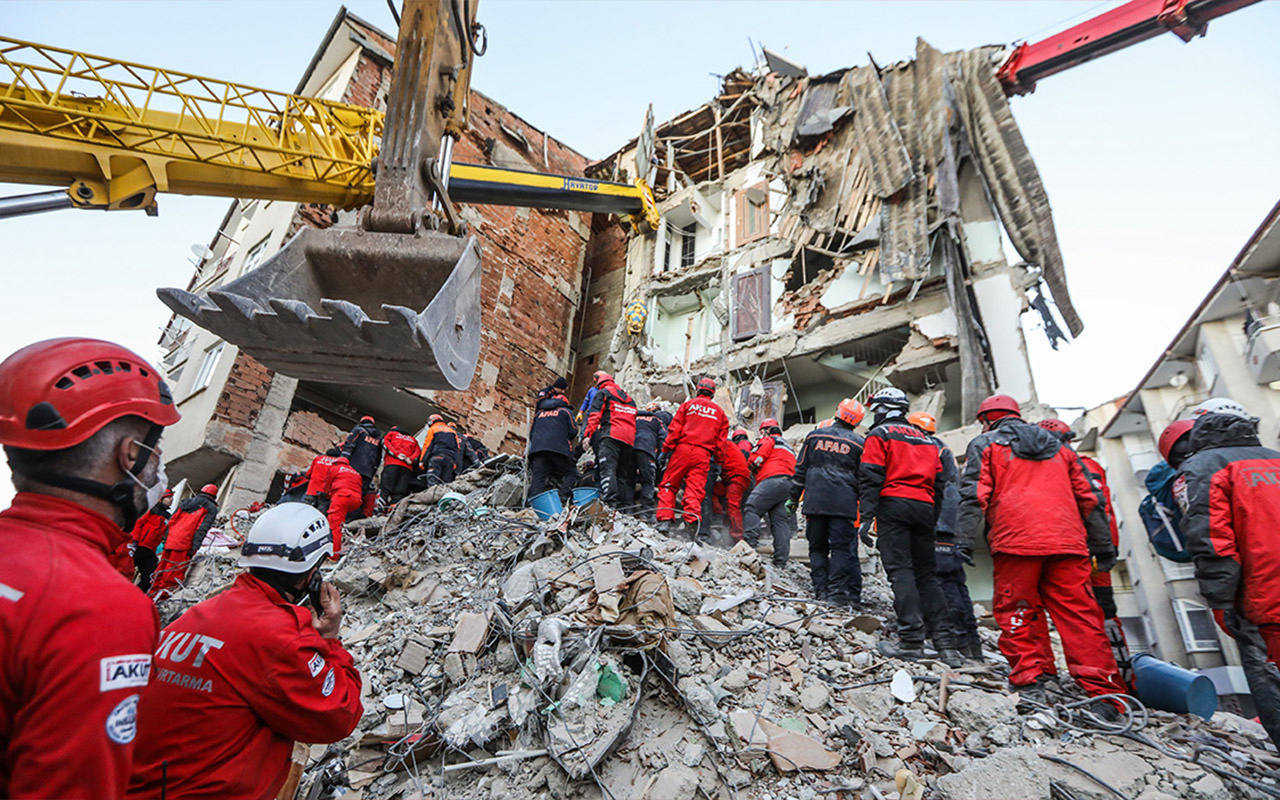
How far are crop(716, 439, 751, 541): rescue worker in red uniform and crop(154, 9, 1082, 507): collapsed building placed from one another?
579cm

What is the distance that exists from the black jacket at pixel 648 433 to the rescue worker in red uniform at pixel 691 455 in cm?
40

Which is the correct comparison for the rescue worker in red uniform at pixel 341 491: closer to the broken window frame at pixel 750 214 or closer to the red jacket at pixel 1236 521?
the red jacket at pixel 1236 521

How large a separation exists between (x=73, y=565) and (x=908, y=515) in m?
4.53

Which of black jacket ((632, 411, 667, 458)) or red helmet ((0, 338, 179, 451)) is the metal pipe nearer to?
red helmet ((0, 338, 179, 451))

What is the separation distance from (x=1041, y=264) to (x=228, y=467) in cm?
1551

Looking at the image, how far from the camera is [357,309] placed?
11.0 feet

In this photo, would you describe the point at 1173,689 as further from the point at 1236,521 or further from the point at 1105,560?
the point at 1236,521

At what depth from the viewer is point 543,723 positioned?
3.15m

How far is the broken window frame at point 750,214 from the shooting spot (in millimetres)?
16250

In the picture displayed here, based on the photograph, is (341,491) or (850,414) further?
(341,491)

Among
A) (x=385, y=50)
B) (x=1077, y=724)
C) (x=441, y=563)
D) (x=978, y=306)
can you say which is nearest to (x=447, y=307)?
(x=441, y=563)

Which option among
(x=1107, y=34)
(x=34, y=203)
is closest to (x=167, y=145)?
(x=34, y=203)

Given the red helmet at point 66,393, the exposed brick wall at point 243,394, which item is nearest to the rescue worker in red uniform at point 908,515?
the red helmet at point 66,393

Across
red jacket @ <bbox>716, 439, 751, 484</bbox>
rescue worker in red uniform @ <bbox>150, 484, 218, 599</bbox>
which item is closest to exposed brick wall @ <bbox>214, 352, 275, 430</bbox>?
rescue worker in red uniform @ <bbox>150, 484, 218, 599</bbox>
